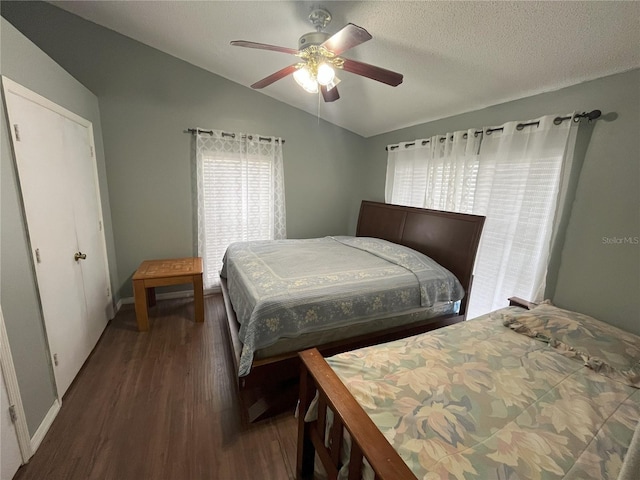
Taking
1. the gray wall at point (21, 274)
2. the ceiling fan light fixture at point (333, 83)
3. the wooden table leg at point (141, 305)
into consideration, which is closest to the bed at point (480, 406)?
the gray wall at point (21, 274)

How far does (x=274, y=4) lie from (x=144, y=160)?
7.33 ft

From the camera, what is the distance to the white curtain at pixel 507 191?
6.47ft

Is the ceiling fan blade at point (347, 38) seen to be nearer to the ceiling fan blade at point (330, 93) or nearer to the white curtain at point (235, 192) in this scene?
the ceiling fan blade at point (330, 93)

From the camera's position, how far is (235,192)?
3.41 metres

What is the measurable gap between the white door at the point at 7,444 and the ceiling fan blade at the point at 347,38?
242cm

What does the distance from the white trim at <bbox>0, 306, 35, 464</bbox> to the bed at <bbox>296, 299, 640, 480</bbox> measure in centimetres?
146

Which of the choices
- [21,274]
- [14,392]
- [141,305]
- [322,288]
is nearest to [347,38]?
[322,288]

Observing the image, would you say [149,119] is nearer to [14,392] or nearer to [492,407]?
A: [14,392]

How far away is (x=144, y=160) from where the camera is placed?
300 cm

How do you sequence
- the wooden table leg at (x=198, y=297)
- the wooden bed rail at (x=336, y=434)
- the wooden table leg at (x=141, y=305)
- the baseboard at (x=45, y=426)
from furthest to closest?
1. the wooden table leg at (x=198, y=297)
2. the wooden table leg at (x=141, y=305)
3. the baseboard at (x=45, y=426)
4. the wooden bed rail at (x=336, y=434)

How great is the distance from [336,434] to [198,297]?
88.4 inches

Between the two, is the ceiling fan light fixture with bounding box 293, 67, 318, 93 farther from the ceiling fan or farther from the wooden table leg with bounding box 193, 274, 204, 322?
the wooden table leg with bounding box 193, 274, 204, 322

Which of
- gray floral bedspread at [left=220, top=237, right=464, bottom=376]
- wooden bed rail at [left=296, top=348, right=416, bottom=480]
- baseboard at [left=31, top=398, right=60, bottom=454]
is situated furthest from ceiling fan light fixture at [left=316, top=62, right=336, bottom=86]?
baseboard at [left=31, top=398, right=60, bottom=454]

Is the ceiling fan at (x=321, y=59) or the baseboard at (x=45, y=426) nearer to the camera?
the baseboard at (x=45, y=426)
